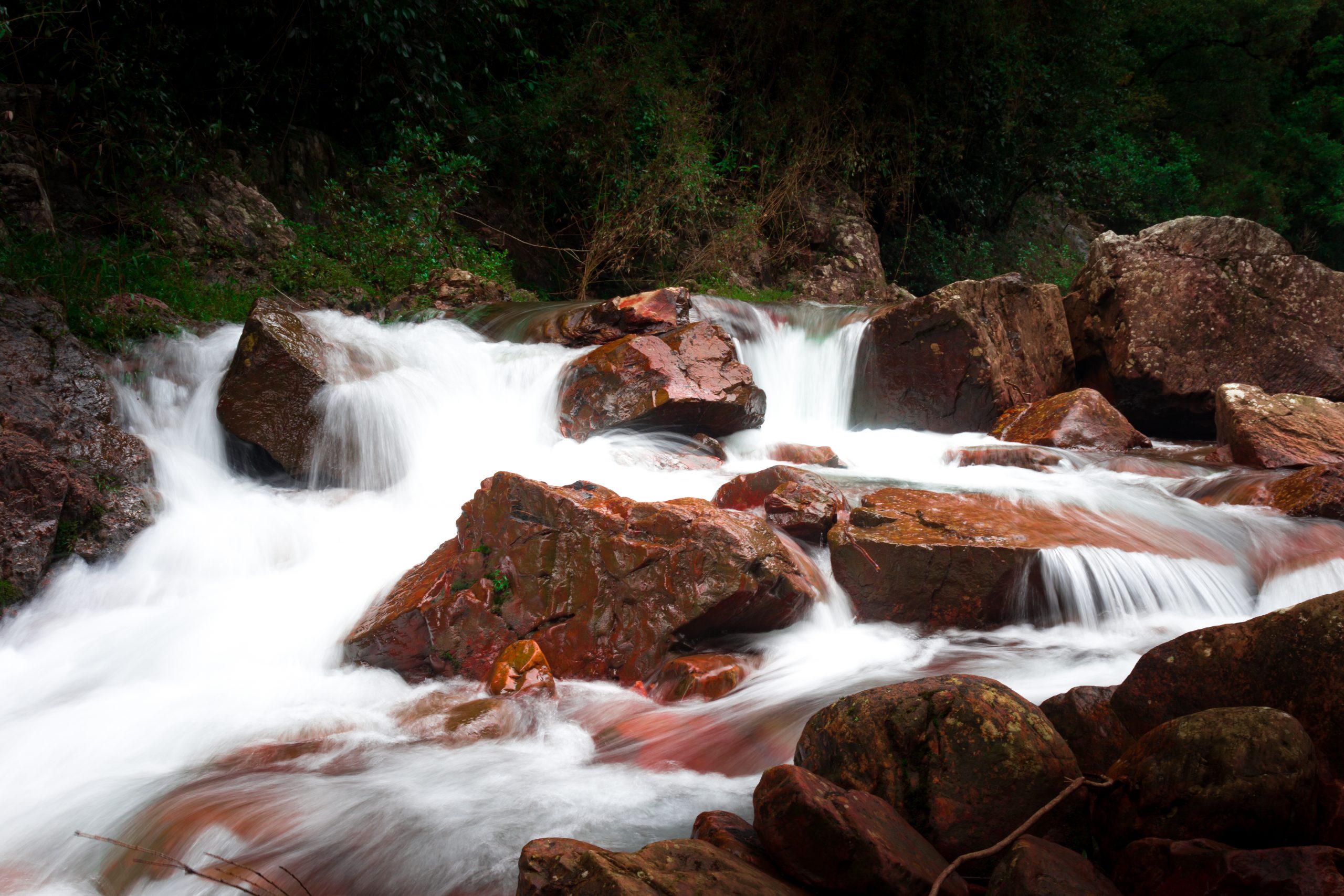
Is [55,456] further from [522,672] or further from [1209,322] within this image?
[1209,322]

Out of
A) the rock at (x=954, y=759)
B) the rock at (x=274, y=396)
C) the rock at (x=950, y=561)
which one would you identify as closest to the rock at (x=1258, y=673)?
the rock at (x=954, y=759)

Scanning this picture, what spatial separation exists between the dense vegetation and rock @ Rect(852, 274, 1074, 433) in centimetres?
390

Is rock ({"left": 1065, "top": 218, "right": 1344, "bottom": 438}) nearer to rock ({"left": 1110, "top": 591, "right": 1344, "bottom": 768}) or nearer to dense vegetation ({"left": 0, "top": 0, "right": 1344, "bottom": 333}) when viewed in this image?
dense vegetation ({"left": 0, "top": 0, "right": 1344, "bottom": 333})

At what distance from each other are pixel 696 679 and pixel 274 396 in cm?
425

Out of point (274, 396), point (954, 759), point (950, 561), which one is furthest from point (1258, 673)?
point (274, 396)

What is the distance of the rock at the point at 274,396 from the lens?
6.34m

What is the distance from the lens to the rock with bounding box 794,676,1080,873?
239 centimetres

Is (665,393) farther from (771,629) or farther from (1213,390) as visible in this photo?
(1213,390)

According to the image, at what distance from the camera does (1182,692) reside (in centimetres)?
272

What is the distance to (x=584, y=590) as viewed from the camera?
436cm

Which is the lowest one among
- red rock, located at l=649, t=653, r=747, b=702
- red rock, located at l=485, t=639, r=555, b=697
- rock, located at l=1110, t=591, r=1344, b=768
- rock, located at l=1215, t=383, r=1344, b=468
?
red rock, located at l=649, t=653, r=747, b=702

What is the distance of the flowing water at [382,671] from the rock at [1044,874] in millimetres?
1143

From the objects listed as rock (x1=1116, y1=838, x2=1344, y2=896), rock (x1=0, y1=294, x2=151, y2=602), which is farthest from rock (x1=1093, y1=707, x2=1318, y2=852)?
rock (x1=0, y1=294, x2=151, y2=602)

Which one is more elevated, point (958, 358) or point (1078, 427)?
point (958, 358)
